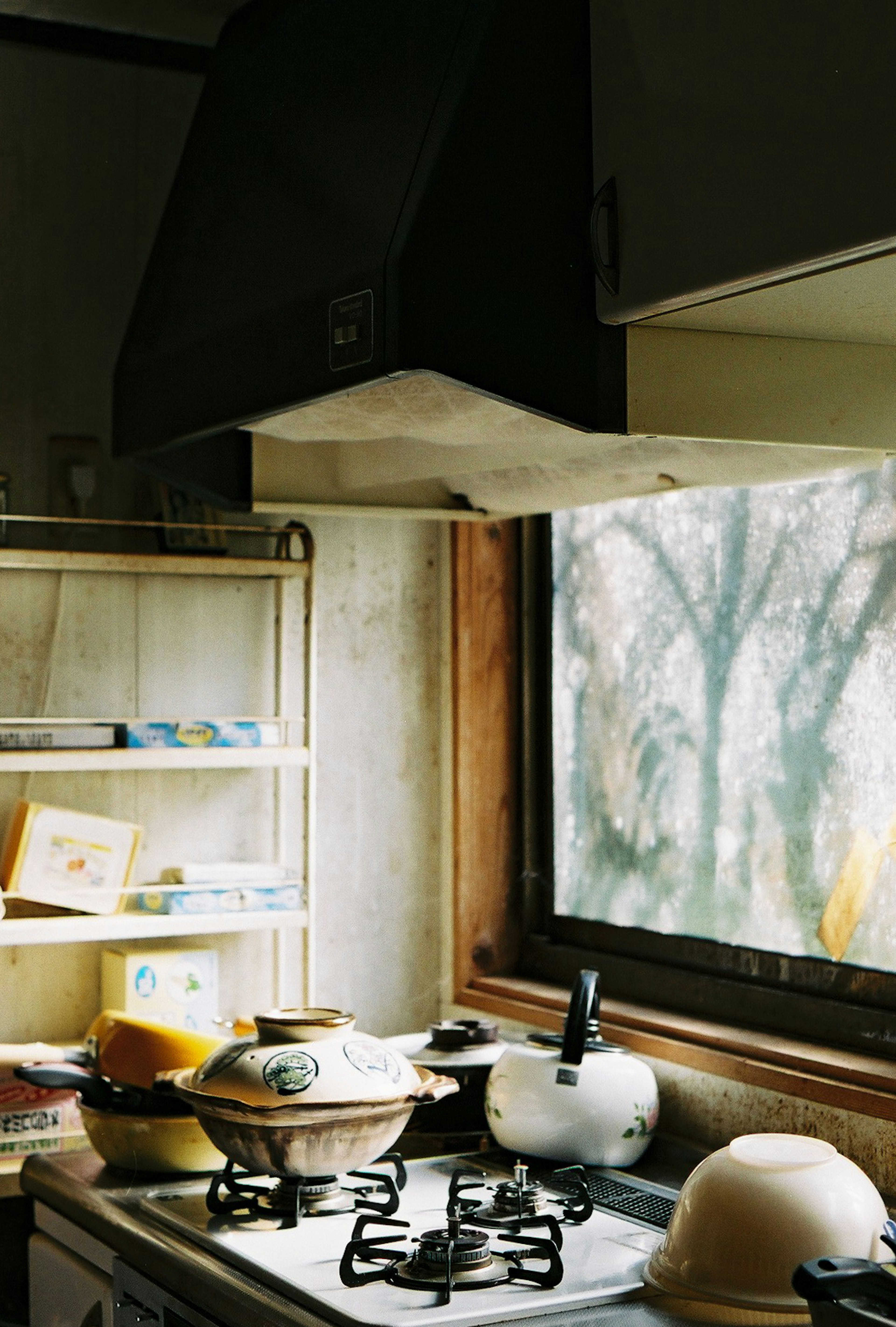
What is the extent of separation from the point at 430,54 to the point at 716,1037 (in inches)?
48.8

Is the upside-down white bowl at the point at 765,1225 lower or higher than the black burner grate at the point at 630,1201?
higher

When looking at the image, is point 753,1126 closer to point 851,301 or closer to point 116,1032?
point 116,1032

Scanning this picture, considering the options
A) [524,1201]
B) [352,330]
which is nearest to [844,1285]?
[524,1201]

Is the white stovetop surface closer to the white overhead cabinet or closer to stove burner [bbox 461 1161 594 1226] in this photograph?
stove burner [bbox 461 1161 594 1226]

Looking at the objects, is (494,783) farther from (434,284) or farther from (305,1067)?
(434,284)

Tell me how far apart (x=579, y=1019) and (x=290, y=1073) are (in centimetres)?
39

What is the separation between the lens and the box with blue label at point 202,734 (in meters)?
2.16

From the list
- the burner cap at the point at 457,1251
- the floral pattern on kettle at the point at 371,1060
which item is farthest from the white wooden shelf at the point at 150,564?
the burner cap at the point at 457,1251

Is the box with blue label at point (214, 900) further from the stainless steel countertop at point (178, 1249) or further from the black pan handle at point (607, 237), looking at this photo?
the black pan handle at point (607, 237)

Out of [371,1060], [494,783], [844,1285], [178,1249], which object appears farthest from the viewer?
[494,783]

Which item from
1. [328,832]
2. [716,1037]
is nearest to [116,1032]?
[328,832]

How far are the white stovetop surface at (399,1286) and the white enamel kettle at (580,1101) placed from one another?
8cm

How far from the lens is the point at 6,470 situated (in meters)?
2.29

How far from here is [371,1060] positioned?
174cm
